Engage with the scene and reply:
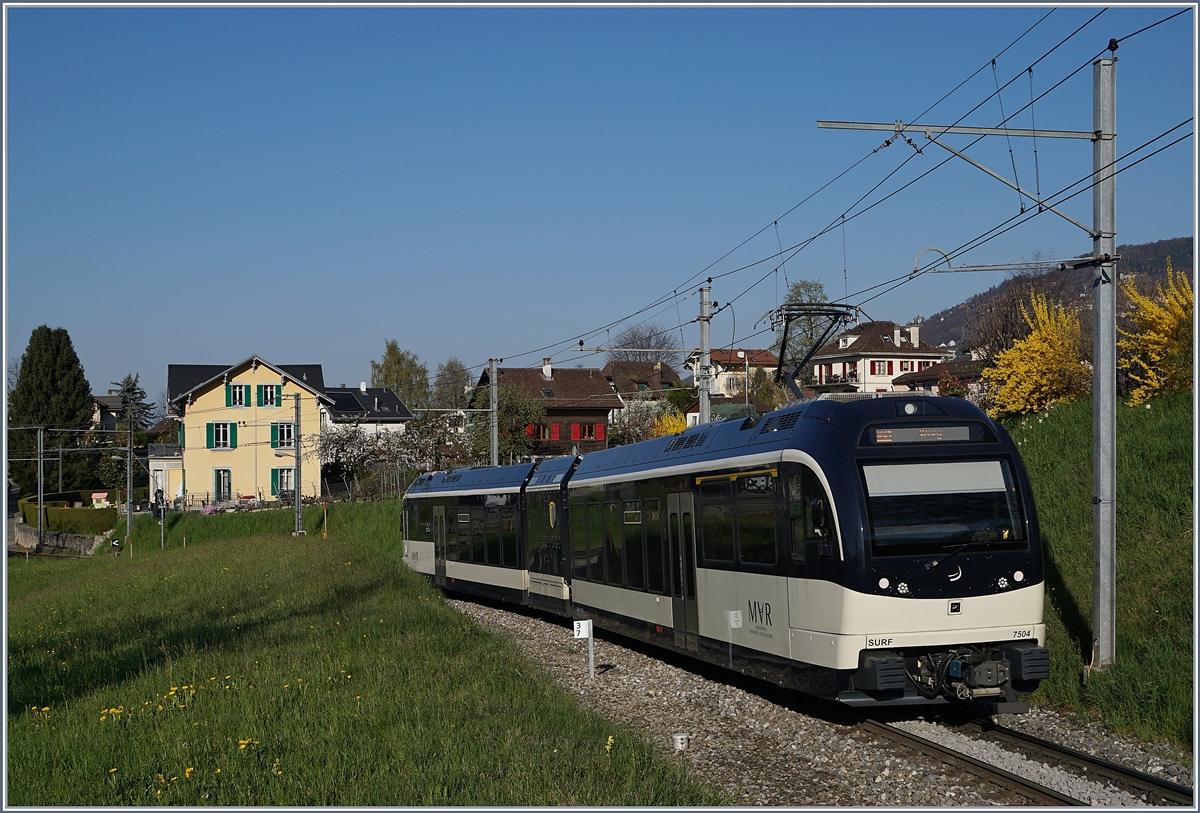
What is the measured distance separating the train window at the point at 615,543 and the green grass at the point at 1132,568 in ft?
20.1

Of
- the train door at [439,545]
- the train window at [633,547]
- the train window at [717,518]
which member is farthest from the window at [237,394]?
the train window at [717,518]

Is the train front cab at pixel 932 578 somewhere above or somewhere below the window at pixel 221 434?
below

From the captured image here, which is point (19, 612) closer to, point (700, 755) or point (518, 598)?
point (518, 598)

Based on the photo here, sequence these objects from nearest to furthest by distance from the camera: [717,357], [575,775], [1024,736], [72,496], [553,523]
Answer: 1. [575,775]
2. [1024,736]
3. [553,523]
4. [72,496]
5. [717,357]

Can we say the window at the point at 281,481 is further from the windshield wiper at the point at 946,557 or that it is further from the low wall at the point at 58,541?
the windshield wiper at the point at 946,557

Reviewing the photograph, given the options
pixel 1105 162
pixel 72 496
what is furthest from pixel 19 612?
pixel 72 496

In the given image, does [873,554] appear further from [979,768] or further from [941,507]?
[979,768]

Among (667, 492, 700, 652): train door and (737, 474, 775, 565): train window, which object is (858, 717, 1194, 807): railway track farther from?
(667, 492, 700, 652): train door

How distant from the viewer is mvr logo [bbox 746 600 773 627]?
12.1m

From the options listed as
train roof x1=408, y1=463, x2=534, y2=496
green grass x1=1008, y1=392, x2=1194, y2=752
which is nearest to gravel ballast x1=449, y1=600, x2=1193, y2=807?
green grass x1=1008, y1=392, x2=1194, y2=752

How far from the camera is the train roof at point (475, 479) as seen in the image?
2366 centimetres

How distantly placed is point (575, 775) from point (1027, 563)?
5055mm

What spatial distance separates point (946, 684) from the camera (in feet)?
34.6

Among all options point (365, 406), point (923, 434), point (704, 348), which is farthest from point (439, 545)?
point (365, 406)
